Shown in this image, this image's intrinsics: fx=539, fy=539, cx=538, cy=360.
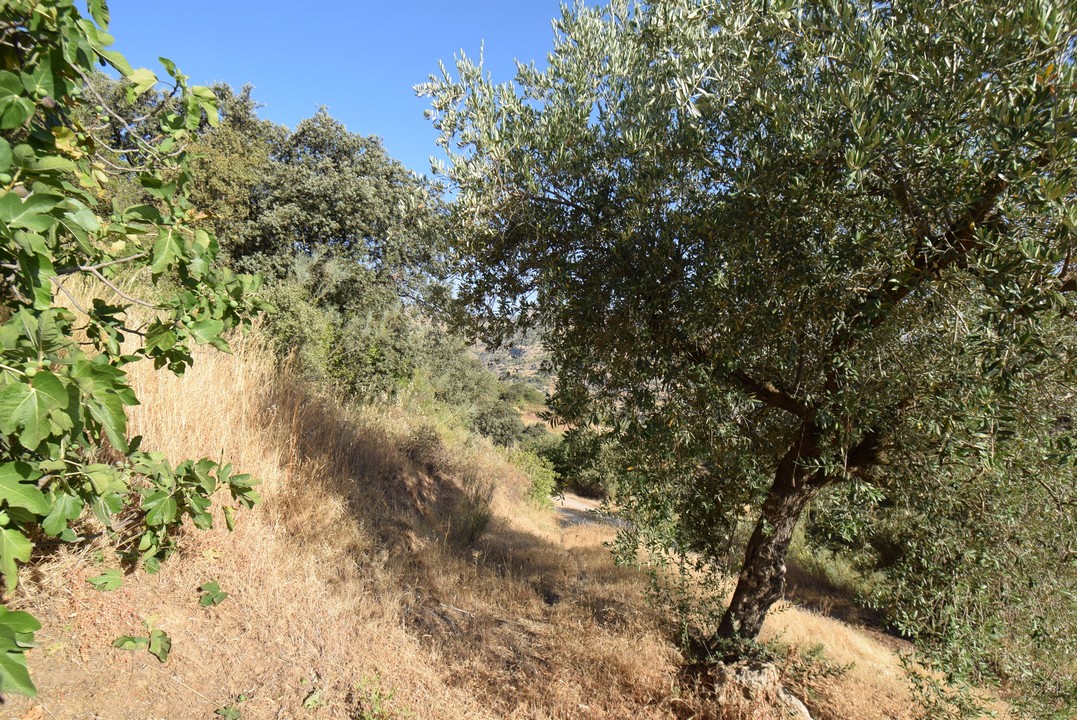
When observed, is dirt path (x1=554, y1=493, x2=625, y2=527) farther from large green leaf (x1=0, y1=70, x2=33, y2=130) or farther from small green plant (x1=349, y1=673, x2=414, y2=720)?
large green leaf (x1=0, y1=70, x2=33, y2=130)

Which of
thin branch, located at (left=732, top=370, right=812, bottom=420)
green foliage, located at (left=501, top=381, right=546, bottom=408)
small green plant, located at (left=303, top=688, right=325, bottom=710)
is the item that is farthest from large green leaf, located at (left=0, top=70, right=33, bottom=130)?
green foliage, located at (left=501, top=381, right=546, bottom=408)

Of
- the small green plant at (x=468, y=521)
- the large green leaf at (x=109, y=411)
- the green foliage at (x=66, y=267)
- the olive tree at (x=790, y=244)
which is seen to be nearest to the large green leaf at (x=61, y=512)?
the green foliage at (x=66, y=267)

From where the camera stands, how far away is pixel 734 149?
4.25 m

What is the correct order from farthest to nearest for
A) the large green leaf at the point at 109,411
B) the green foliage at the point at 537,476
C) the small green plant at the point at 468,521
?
1. the green foliage at the point at 537,476
2. the small green plant at the point at 468,521
3. the large green leaf at the point at 109,411

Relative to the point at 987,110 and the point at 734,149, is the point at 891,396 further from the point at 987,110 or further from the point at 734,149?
the point at 734,149

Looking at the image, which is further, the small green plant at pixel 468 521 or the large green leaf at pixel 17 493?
the small green plant at pixel 468 521

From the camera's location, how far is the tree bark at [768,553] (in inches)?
198

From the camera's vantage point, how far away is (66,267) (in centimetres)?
262

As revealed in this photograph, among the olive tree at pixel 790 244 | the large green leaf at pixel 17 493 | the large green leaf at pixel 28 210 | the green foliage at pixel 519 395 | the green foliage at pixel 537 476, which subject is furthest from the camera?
the green foliage at pixel 519 395

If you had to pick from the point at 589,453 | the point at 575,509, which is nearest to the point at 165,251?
the point at 589,453

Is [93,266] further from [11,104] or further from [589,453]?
[589,453]

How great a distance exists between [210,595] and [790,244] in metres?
4.91

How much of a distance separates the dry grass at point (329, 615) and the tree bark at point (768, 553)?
79 centimetres

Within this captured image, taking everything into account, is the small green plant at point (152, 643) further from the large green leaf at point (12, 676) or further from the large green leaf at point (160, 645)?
the large green leaf at point (12, 676)
